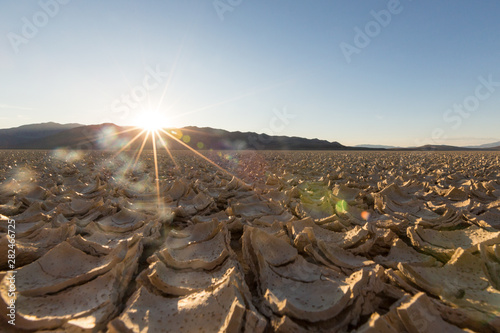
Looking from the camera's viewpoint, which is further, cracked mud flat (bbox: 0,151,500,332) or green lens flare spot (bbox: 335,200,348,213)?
green lens flare spot (bbox: 335,200,348,213)

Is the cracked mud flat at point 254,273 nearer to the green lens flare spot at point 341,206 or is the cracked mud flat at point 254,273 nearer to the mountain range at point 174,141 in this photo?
the green lens flare spot at point 341,206

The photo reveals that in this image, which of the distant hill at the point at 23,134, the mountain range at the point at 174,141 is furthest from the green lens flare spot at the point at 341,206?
the distant hill at the point at 23,134

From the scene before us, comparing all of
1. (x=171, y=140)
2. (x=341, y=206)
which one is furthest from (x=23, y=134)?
(x=341, y=206)

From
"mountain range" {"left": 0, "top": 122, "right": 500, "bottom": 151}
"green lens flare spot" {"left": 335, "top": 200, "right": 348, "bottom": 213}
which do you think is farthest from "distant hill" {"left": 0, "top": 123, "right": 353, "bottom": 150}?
"green lens flare spot" {"left": 335, "top": 200, "right": 348, "bottom": 213}

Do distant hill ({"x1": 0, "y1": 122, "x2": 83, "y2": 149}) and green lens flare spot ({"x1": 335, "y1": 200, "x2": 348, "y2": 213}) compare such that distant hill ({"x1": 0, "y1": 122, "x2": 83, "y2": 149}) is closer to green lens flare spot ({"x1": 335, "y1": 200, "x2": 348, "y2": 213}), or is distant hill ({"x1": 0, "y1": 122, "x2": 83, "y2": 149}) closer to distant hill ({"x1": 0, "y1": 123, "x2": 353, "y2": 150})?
distant hill ({"x1": 0, "y1": 123, "x2": 353, "y2": 150})

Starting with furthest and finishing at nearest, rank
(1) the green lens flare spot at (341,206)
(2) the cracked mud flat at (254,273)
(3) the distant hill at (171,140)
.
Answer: (3) the distant hill at (171,140) → (1) the green lens flare spot at (341,206) → (2) the cracked mud flat at (254,273)

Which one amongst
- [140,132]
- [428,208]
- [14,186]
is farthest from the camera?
[140,132]

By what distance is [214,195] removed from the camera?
3930 mm

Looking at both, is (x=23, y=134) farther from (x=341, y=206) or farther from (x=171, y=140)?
(x=341, y=206)

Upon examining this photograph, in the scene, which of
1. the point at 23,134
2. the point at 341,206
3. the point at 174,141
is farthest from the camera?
the point at 23,134

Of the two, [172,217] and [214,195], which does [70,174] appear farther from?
[172,217]

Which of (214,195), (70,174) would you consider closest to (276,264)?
(214,195)

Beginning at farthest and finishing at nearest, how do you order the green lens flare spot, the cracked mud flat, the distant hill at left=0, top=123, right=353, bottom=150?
the distant hill at left=0, top=123, right=353, bottom=150
the green lens flare spot
the cracked mud flat

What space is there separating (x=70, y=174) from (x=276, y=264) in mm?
6409
